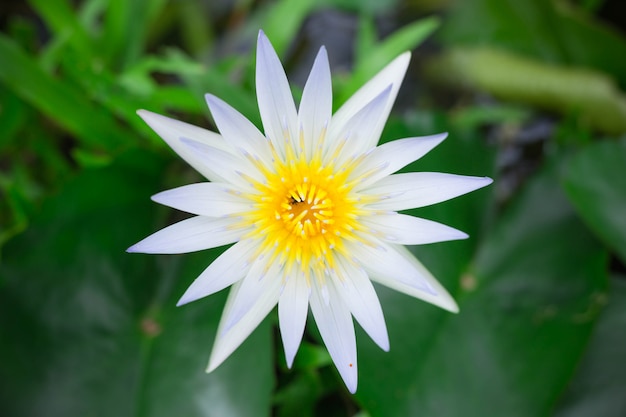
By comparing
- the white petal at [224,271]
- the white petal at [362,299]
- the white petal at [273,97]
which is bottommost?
the white petal at [362,299]

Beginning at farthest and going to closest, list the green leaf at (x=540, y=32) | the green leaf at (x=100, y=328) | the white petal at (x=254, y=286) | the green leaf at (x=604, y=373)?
the green leaf at (x=540, y=32), the green leaf at (x=604, y=373), the green leaf at (x=100, y=328), the white petal at (x=254, y=286)

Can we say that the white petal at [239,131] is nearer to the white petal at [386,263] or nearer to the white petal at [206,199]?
the white petal at [206,199]

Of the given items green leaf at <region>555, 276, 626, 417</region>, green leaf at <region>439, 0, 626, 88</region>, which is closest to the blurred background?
green leaf at <region>555, 276, 626, 417</region>

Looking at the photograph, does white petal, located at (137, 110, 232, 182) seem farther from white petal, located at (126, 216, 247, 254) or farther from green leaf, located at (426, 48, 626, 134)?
green leaf, located at (426, 48, 626, 134)

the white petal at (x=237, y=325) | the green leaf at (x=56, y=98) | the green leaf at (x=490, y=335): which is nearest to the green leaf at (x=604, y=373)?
the green leaf at (x=490, y=335)

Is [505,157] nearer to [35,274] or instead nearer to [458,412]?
[458,412]

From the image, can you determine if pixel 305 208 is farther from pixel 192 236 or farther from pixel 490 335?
pixel 490 335

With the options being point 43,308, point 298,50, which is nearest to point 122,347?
point 43,308
